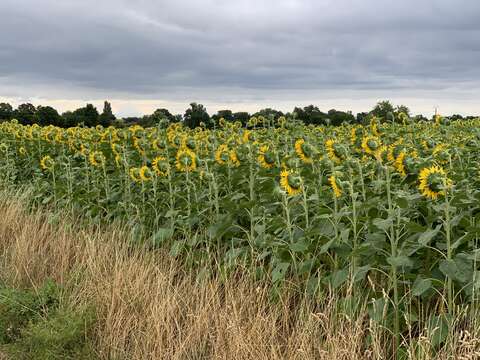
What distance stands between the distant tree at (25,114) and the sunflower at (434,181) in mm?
17919

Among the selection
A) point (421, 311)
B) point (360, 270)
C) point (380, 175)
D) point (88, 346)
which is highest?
point (380, 175)

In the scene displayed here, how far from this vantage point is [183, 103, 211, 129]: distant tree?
29.4ft

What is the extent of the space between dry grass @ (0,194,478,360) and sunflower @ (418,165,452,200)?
83cm

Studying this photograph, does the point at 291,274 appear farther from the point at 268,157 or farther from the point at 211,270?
the point at 268,157

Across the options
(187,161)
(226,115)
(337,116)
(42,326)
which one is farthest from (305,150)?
(337,116)

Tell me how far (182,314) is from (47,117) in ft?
60.5

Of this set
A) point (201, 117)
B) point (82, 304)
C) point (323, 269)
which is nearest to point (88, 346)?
point (82, 304)

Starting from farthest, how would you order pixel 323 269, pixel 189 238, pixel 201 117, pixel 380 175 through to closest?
pixel 201 117 → pixel 189 238 → pixel 380 175 → pixel 323 269

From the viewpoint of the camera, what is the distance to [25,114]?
20719 mm

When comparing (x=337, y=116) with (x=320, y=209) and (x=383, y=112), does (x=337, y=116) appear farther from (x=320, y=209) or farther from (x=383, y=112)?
(x=320, y=209)

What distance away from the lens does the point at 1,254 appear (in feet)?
20.4

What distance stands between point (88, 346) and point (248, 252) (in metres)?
1.40

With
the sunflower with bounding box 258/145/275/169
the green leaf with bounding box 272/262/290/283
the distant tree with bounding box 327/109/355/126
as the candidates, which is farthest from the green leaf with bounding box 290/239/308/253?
the distant tree with bounding box 327/109/355/126

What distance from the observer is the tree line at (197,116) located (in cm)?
743
